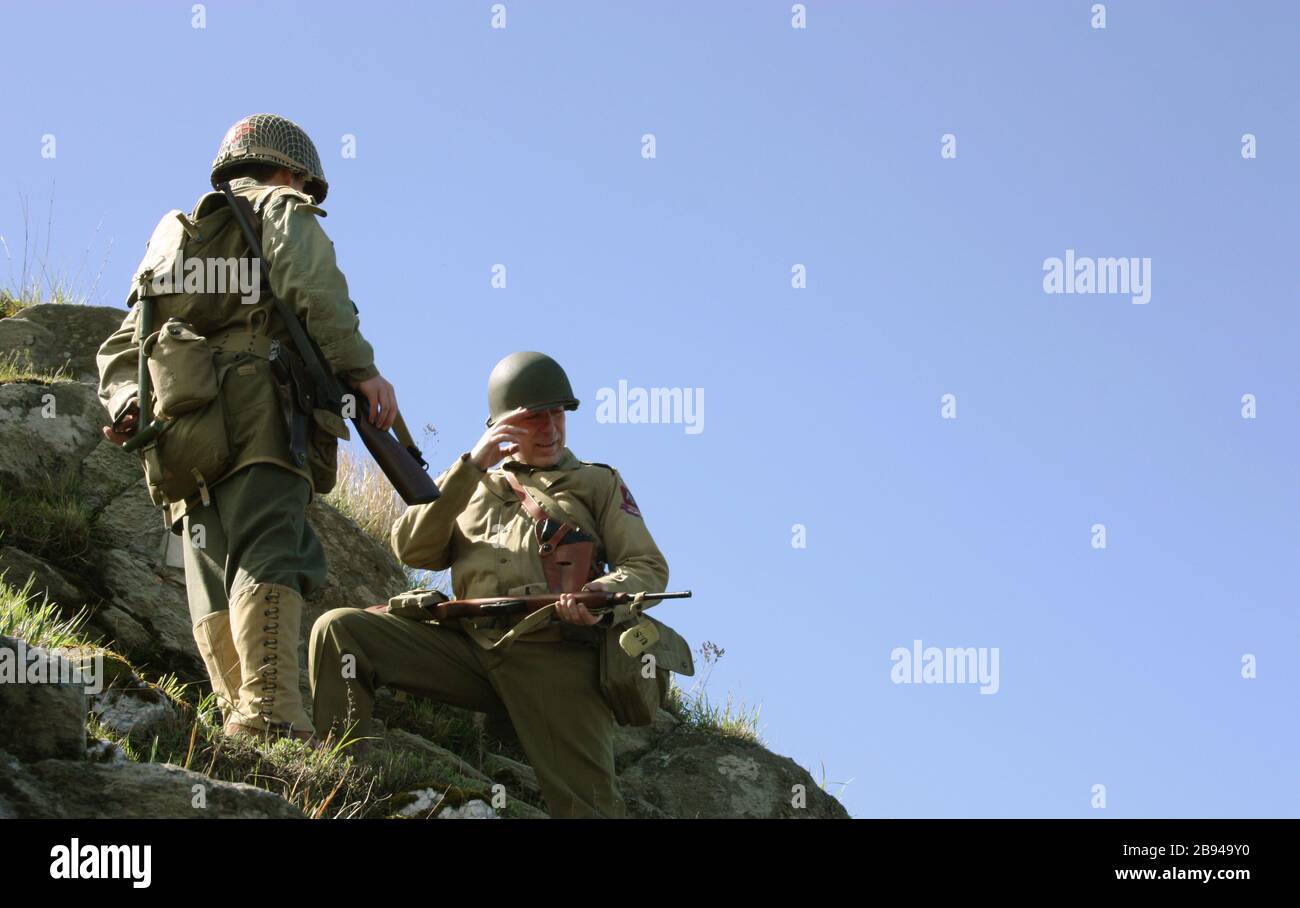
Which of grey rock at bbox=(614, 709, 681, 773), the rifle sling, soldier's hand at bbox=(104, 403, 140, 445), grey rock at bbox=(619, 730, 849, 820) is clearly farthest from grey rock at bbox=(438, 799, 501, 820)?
grey rock at bbox=(614, 709, 681, 773)

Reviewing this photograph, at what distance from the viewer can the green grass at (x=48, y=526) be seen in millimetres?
7836

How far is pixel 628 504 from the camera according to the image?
→ 7078mm

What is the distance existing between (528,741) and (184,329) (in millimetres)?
2059


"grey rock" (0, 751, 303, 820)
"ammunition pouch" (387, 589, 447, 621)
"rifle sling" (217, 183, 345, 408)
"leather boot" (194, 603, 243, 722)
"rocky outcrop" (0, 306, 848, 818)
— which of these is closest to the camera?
"grey rock" (0, 751, 303, 820)

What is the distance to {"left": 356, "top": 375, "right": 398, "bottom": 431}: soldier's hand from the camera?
632 centimetres

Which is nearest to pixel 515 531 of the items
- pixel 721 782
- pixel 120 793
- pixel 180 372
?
pixel 180 372

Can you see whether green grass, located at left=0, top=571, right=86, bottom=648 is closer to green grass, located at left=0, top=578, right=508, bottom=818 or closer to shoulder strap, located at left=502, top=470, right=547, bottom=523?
green grass, located at left=0, top=578, right=508, bottom=818

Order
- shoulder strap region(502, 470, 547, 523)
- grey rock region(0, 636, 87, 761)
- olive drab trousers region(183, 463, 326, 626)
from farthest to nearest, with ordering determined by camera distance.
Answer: shoulder strap region(502, 470, 547, 523) → olive drab trousers region(183, 463, 326, 626) → grey rock region(0, 636, 87, 761)

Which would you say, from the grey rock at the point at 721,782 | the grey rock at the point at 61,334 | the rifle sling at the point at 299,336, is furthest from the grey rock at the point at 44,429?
the grey rock at the point at 721,782

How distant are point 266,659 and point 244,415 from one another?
0.92 meters
